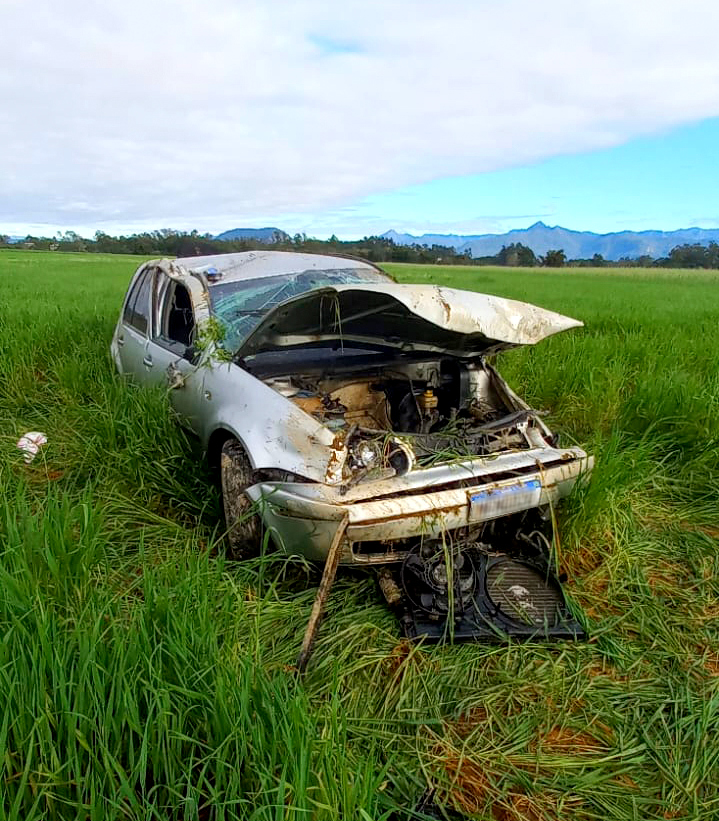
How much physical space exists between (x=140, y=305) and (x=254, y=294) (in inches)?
51.9

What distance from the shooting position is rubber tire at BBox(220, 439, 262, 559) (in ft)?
9.18

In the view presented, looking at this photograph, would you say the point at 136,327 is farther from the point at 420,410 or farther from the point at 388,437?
the point at 388,437

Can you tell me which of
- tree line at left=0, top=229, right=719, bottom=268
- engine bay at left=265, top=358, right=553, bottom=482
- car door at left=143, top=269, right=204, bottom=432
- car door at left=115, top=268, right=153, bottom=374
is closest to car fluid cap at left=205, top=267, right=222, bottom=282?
car door at left=143, top=269, right=204, bottom=432

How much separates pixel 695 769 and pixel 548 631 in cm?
72

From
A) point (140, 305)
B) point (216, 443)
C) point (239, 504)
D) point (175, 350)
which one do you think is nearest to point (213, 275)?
point (175, 350)

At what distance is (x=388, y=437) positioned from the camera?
270 cm

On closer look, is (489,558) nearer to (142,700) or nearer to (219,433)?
(219,433)

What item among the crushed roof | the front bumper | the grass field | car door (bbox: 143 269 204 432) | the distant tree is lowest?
the grass field

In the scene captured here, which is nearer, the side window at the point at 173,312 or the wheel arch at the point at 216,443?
the wheel arch at the point at 216,443

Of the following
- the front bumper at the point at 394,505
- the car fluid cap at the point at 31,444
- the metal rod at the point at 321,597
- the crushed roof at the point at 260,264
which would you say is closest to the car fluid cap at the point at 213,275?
the crushed roof at the point at 260,264

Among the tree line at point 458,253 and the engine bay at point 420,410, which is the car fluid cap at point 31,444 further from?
the tree line at point 458,253

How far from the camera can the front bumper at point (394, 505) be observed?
7.86 ft

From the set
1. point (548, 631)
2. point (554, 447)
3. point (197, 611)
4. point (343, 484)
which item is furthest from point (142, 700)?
point (554, 447)

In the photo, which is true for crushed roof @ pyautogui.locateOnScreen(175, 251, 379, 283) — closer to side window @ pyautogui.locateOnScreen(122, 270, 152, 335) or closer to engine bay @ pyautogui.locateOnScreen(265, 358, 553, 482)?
side window @ pyautogui.locateOnScreen(122, 270, 152, 335)
